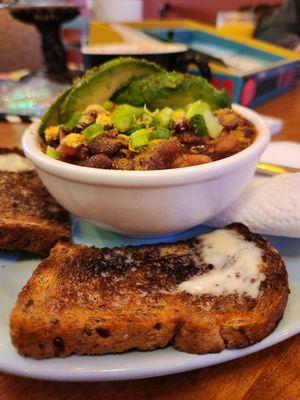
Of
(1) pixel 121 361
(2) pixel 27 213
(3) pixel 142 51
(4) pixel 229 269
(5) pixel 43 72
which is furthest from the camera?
(5) pixel 43 72

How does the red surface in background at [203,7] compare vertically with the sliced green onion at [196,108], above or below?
below

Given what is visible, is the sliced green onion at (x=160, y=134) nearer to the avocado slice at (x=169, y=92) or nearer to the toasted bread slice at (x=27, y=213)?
the avocado slice at (x=169, y=92)

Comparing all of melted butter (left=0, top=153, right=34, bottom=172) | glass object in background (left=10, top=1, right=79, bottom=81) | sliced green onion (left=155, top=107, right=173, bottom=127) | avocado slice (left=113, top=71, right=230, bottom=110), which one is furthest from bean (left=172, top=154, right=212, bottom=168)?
glass object in background (left=10, top=1, right=79, bottom=81)

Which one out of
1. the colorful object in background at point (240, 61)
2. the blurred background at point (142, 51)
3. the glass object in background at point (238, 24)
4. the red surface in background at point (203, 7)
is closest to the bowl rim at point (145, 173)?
the blurred background at point (142, 51)

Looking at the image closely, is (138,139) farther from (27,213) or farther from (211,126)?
(27,213)

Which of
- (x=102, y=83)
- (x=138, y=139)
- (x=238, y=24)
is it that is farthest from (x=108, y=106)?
(x=238, y=24)

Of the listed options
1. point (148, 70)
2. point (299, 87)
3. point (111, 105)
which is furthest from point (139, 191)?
point (299, 87)
